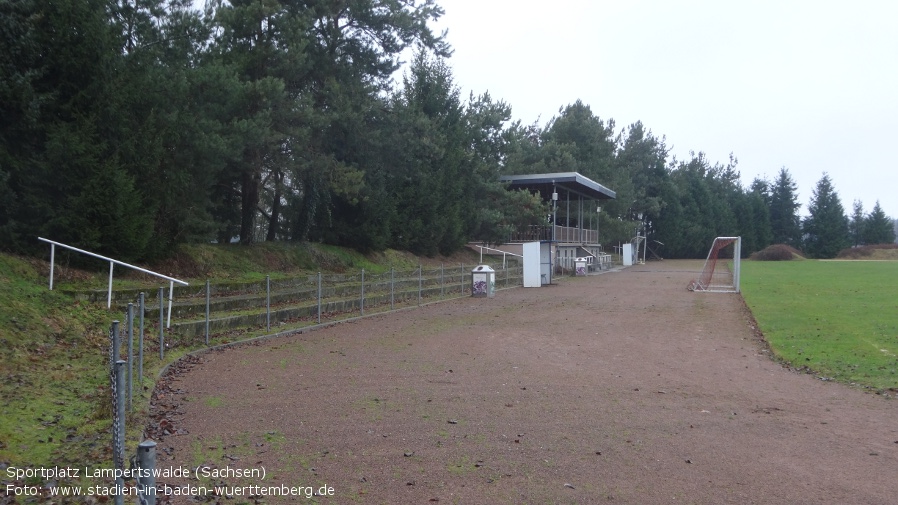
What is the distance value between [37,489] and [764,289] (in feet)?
96.2

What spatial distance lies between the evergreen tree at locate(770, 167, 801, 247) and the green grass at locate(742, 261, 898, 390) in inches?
2958

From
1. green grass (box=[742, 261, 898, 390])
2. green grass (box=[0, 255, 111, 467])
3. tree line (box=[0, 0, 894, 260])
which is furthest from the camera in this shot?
tree line (box=[0, 0, 894, 260])

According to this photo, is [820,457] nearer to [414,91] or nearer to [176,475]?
[176,475]

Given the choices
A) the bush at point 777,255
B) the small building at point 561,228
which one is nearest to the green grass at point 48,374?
the small building at point 561,228

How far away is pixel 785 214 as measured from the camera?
96312 millimetres

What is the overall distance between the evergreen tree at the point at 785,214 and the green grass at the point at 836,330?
75126 millimetres

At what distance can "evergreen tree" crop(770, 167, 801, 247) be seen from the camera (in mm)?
96125

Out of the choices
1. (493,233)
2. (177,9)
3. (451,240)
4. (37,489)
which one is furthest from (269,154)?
(493,233)

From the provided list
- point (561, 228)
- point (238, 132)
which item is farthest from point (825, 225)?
point (238, 132)

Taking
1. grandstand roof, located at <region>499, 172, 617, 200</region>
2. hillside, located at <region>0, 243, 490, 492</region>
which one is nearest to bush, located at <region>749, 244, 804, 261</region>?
grandstand roof, located at <region>499, 172, 617, 200</region>

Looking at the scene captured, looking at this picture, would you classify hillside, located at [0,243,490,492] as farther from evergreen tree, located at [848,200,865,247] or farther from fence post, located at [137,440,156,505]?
evergreen tree, located at [848,200,865,247]

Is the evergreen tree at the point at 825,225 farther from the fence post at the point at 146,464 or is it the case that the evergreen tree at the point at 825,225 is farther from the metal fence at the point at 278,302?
the fence post at the point at 146,464

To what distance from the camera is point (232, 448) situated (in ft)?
20.4

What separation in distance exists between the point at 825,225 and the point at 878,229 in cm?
1394
